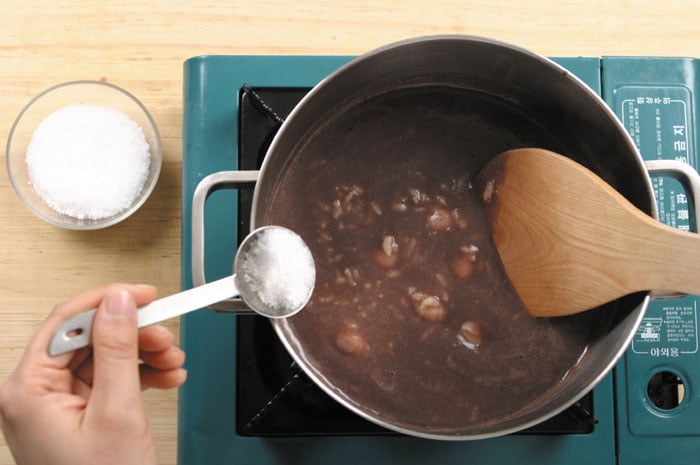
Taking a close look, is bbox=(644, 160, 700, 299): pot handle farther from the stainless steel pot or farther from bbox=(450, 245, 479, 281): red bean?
bbox=(450, 245, 479, 281): red bean

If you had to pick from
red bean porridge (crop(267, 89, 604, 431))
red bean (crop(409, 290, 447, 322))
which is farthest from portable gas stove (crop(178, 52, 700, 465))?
red bean (crop(409, 290, 447, 322))

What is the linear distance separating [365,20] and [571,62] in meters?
0.40

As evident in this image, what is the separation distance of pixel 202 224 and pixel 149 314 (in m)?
0.15

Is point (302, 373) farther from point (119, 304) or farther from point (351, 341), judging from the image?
point (119, 304)

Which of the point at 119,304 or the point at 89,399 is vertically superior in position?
the point at 119,304

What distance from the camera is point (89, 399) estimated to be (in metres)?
0.81

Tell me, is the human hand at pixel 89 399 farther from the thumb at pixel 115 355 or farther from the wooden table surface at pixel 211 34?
the wooden table surface at pixel 211 34

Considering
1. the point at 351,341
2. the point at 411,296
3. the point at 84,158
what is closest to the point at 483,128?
the point at 411,296

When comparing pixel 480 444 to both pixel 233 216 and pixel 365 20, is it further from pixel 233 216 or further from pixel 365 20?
pixel 365 20

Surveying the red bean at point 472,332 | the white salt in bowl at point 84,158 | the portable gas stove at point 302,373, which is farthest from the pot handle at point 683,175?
the white salt in bowl at point 84,158

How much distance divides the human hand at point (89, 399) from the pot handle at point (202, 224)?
0.08 metres

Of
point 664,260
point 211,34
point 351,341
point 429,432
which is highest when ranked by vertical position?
point 211,34

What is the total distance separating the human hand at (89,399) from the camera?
30.8 inches

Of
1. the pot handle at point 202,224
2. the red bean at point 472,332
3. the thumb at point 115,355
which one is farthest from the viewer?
the red bean at point 472,332
